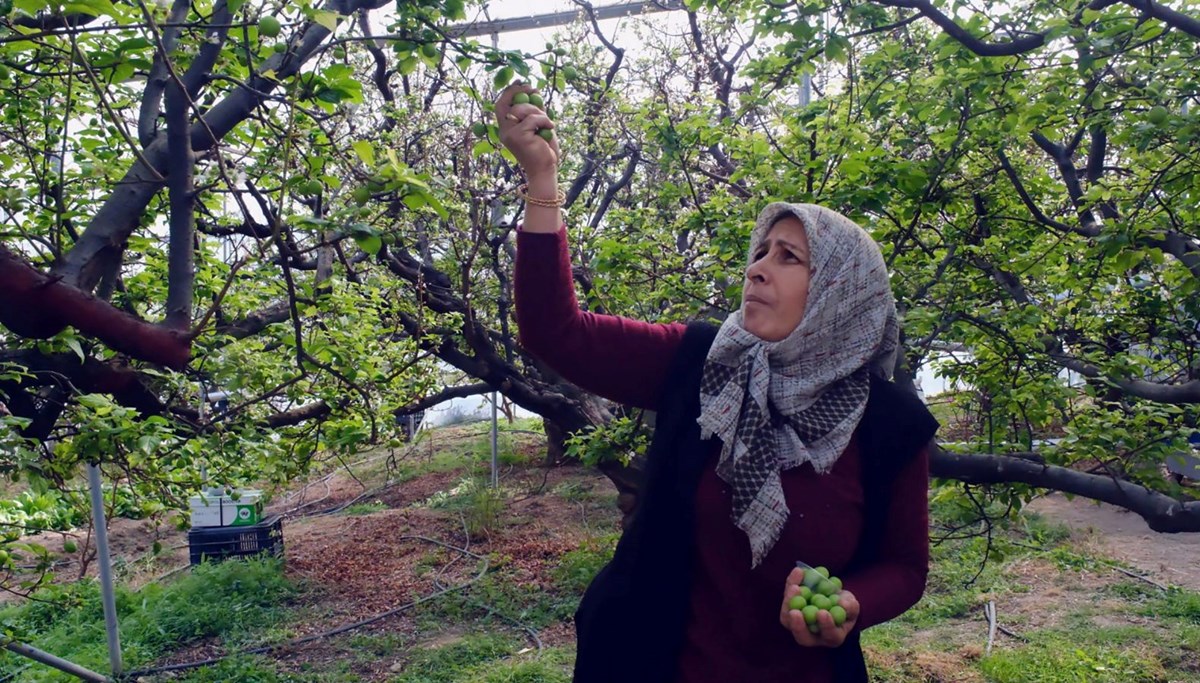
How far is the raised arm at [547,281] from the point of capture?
5.23 ft

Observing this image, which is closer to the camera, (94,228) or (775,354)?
(775,354)

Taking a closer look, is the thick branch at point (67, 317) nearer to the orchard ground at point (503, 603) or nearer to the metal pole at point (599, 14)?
the orchard ground at point (503, 603)

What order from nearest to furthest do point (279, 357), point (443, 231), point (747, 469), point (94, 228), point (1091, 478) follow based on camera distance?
point (747, 469) → point (94, 228) → point (1091, 478) → point (279, 357) → point (443, 231)

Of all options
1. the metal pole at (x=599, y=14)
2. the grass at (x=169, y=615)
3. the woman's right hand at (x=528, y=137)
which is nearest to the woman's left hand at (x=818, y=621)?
the woman's right hand at (x=528, y=137)

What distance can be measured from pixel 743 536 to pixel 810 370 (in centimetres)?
35

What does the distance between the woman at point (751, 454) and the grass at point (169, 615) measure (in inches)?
199

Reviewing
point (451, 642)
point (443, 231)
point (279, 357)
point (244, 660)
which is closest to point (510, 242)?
point (443, 231)

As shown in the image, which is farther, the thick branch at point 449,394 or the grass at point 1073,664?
the thick branch at point 449,394

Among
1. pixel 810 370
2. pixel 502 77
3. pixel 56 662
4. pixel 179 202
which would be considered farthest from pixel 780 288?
pixel 56 662

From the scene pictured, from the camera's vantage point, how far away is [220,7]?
238 cm

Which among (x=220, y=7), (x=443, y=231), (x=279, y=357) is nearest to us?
(x=220, y=7)

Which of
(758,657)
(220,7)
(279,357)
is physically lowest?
(758,657)

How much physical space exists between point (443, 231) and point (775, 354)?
3697 mm

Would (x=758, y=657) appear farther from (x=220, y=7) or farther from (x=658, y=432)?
(x=220, y=7)
